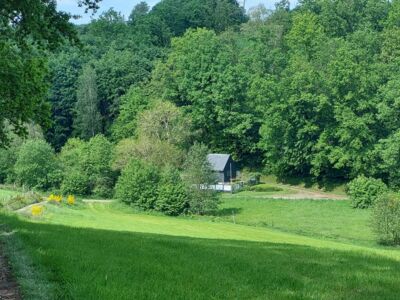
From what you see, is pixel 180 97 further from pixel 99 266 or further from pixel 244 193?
pixel 99 266

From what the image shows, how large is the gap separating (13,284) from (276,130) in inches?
2281

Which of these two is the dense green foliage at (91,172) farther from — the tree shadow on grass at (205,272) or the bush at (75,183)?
the tree shadow on grass at (205,272)

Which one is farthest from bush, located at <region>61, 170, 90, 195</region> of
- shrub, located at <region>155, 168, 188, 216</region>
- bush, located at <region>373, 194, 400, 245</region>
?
bush, located at <region>373, 194, 400, 245</region>

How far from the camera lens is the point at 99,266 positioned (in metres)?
9.39

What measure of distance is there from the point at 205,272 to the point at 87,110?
7146 cm

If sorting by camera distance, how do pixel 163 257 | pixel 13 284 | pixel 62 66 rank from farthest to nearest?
pixel 62 66, pixel 163 257, pixel 13 284

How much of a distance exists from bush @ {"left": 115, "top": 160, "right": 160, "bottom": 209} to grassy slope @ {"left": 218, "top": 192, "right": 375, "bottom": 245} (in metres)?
6.21

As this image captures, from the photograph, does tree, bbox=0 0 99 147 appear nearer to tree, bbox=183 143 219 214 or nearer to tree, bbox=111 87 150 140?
tree, bbox=183 143 219 214

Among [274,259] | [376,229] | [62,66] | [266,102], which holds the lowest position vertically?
[376,229]

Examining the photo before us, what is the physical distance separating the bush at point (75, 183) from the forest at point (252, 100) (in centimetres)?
23

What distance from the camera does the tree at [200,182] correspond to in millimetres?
46531

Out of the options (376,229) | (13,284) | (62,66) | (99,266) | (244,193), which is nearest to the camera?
(13,284)

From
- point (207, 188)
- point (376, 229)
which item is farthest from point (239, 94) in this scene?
point (376, 229)

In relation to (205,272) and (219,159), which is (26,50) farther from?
(219,159)
